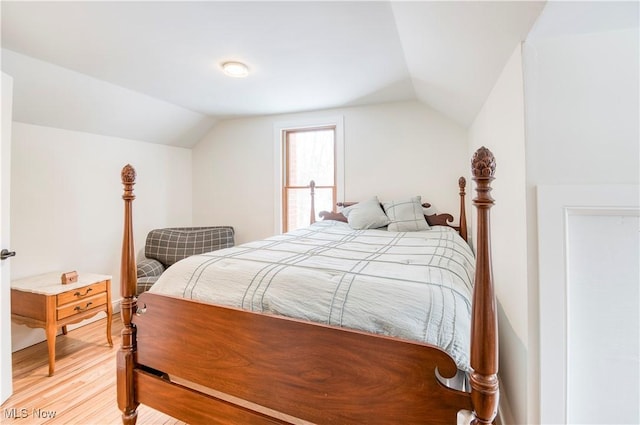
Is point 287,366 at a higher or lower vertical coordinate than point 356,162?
lower

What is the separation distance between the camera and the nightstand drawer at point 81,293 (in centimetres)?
224

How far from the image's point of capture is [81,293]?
2.38 meters

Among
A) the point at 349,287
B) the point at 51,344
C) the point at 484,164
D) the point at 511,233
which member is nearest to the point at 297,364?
the point at 349,287

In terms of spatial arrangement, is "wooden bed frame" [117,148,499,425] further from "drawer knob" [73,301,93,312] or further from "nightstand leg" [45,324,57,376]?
"drawer knob" [73,301,93,312]

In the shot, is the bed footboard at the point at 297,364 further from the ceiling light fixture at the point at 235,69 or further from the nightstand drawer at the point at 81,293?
the ceiling light fixture at the point at 235,69

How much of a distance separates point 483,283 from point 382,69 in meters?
2.15

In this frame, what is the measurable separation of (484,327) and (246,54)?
228 cm

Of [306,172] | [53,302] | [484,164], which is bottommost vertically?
[53,302]

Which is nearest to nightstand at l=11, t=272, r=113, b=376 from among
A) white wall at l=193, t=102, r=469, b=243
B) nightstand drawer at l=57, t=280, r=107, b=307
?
nightstand drawer at l=57, t=280, r=107, b=307

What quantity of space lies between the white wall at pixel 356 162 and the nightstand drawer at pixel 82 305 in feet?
5.86

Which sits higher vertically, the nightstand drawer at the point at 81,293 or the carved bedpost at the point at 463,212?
the carved bedpost at the point at 463,212

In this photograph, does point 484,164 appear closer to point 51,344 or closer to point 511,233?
point 511,233

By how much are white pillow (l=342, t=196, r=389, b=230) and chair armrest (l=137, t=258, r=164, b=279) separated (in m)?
2.17

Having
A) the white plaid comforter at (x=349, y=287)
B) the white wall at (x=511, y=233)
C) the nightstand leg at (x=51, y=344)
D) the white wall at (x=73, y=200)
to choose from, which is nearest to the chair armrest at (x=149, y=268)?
the white wall at (x=73, y=200)
